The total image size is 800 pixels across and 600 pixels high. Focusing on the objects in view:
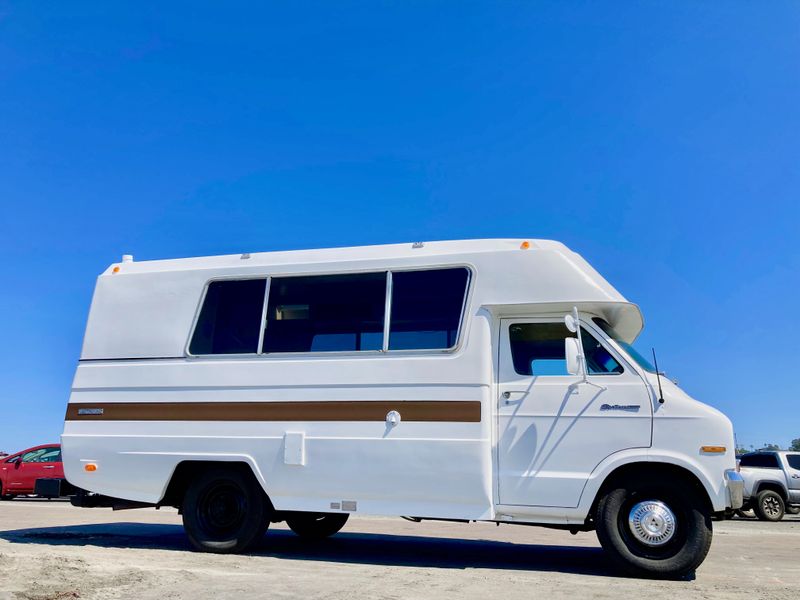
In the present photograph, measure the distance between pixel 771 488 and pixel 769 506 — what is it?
438mm

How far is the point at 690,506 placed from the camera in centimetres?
732

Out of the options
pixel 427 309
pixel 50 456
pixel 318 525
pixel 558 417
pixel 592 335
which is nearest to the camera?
pixel 558 417

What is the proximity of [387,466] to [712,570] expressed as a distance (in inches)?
145

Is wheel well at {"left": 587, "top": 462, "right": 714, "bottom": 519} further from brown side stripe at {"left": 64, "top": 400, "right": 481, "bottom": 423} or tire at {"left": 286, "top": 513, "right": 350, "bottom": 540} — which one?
tire at {"left": 286, "top": 513, "right": 350, "bottom": 540}

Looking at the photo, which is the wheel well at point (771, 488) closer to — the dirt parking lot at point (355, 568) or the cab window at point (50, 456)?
the dirt parking lot at point (355, 568)

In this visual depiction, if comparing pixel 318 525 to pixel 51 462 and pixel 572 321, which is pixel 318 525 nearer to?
pixel 572 321

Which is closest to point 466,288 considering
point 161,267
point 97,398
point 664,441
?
point 664,441

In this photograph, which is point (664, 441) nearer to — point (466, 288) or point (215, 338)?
point (466, 288)

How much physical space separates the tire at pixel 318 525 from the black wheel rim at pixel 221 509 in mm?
1489

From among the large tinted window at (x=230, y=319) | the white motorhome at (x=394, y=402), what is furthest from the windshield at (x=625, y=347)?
the large tinted window at (x=230, y=319)

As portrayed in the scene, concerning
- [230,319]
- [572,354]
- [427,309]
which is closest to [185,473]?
[230,319]

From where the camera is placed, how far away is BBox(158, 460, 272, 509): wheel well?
8.71 metres

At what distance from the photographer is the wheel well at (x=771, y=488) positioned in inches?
731

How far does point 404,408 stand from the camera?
802cm
